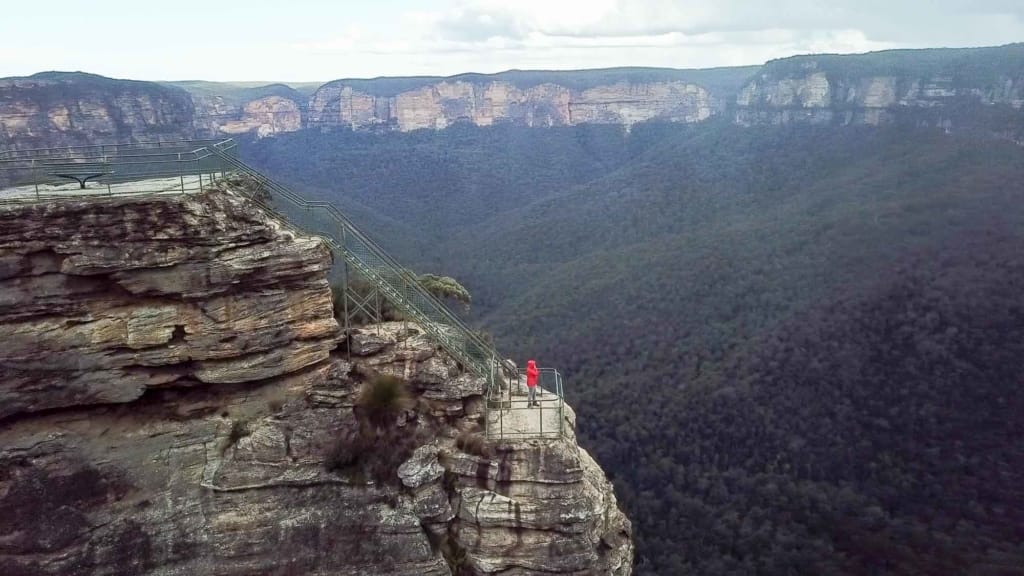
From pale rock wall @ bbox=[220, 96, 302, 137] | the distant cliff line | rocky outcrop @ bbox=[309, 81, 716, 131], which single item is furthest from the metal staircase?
rocky outcrop @ bbox=[309, 81, 716, 131]

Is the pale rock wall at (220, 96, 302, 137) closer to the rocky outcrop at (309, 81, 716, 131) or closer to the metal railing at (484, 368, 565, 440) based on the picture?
the rocky outcrop at (309, 81, 716, 131)

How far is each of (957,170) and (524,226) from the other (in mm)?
43045

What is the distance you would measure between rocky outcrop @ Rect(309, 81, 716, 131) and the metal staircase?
105m

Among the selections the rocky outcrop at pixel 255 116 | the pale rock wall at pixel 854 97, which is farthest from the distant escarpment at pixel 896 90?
the rocky outcrop at pixel 255 116

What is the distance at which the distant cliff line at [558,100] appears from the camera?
6319 centimetres

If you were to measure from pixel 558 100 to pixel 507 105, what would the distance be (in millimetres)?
8893

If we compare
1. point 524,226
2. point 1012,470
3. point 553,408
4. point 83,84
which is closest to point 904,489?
point 1012,470

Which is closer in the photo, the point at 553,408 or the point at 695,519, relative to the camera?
the point at 553,408

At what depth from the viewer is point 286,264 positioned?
15.1 m

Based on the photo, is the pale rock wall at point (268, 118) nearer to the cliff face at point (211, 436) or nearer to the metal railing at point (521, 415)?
the cliff face at point (211, 436)

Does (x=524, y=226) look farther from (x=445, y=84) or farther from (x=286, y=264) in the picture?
(x=286, y=264)

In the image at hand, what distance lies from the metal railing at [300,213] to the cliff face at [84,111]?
36371 millimetres

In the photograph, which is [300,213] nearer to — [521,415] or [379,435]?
[379,435]

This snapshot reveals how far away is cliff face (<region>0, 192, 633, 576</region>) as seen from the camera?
13938 mm
